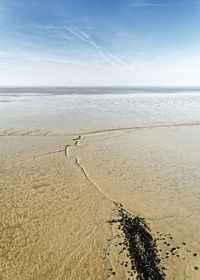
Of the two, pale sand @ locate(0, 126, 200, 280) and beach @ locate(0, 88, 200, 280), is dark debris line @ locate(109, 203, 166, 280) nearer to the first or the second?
beach @ locate(0, 88, 200, 280)

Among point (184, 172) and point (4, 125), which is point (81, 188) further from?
point (4, 125)

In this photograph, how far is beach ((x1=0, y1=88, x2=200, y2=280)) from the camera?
4926 mm

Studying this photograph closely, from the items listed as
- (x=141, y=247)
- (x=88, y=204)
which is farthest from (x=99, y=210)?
(x=141, y=247)

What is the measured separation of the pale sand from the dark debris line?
0.81ft

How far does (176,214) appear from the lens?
22.6 ft

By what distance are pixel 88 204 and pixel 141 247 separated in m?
2.92

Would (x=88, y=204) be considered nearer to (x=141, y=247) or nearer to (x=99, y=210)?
(x=99, y=210)

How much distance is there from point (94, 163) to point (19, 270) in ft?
23.7

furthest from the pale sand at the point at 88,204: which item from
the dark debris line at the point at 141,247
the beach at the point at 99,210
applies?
the dark debris line at the point at 141,247

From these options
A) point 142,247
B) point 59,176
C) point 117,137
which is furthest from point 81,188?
point 117,137

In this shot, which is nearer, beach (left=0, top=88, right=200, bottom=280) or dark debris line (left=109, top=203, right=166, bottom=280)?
dark debris line (left=109, top=203, right=166, bottom=280)

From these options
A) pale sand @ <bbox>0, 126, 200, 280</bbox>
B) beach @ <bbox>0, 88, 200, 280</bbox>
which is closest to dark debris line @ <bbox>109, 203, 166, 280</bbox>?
beach @ <bbox>0, 88, 200, 280</bbox>

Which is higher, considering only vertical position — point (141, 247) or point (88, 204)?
point (141, 247)

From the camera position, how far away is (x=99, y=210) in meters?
7.09
